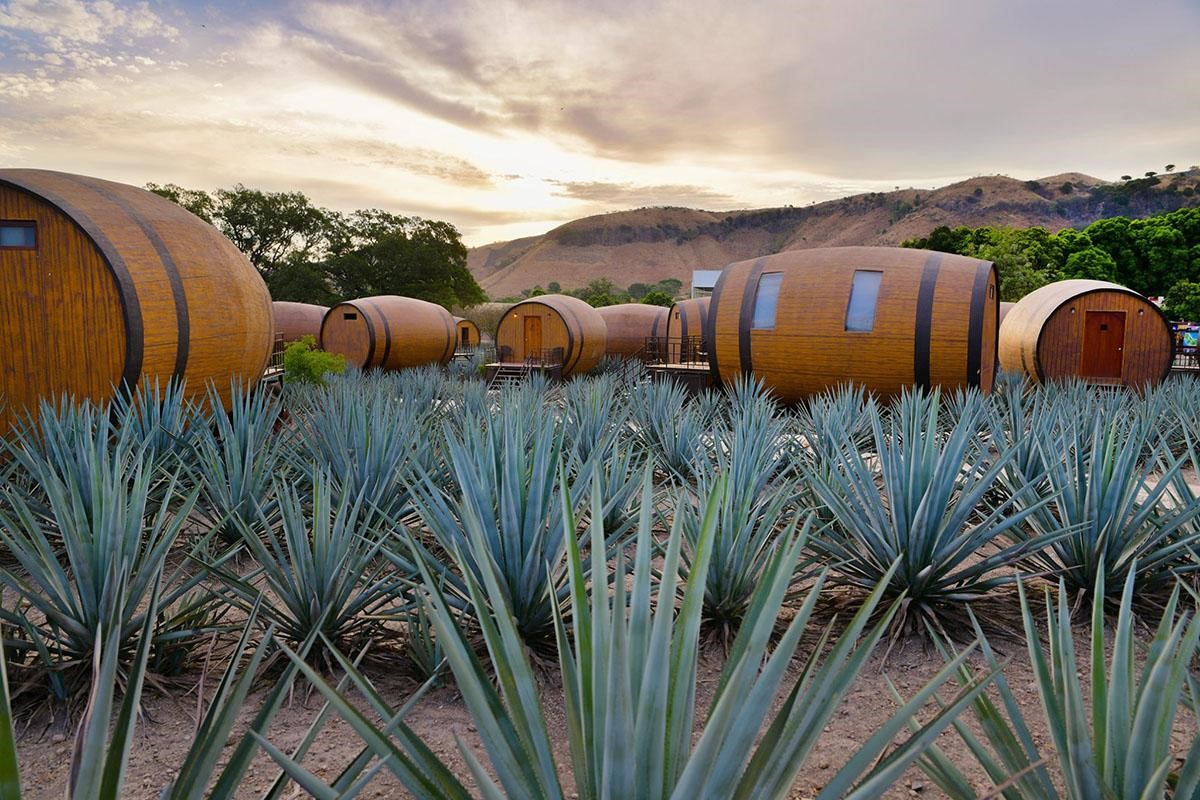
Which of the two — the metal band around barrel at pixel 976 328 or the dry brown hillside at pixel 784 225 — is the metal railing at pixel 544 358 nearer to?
the metal band around barrel at pixel 976 328

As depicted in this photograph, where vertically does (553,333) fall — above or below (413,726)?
above

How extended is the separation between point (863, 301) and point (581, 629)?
712 centimetres

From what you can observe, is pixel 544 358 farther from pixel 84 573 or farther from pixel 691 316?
pixel 84 573

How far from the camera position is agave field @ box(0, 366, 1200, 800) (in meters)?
1.02

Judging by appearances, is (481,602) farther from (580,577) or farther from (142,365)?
(142,365)

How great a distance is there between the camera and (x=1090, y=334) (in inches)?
450

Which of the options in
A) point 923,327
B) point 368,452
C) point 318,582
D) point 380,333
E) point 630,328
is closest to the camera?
point 318,582

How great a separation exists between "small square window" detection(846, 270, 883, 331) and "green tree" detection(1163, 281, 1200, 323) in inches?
1054

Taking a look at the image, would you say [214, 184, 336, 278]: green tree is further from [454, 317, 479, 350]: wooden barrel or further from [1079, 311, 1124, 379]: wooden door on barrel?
[1079, 311, 1124, 379]: wooden door on barrel

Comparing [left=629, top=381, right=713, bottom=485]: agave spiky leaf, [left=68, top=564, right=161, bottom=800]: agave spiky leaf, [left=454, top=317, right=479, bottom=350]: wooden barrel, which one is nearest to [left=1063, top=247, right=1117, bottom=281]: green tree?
[left=454, top=317, right=479, bottom=350]: wooden barrel

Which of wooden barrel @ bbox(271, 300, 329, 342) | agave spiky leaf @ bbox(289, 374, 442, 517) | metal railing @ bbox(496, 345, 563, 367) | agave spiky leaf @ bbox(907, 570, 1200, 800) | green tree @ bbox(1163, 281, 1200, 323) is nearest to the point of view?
agave spiky leaf @ bbox(907, 570, 1200, 800)

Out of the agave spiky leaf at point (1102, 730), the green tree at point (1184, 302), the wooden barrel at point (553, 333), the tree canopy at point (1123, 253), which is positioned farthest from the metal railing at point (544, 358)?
the green tree at point (1184, 302)

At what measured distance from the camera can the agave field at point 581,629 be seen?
1018 millimetres

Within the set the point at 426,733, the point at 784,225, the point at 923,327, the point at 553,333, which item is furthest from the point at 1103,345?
the point at 784,225
